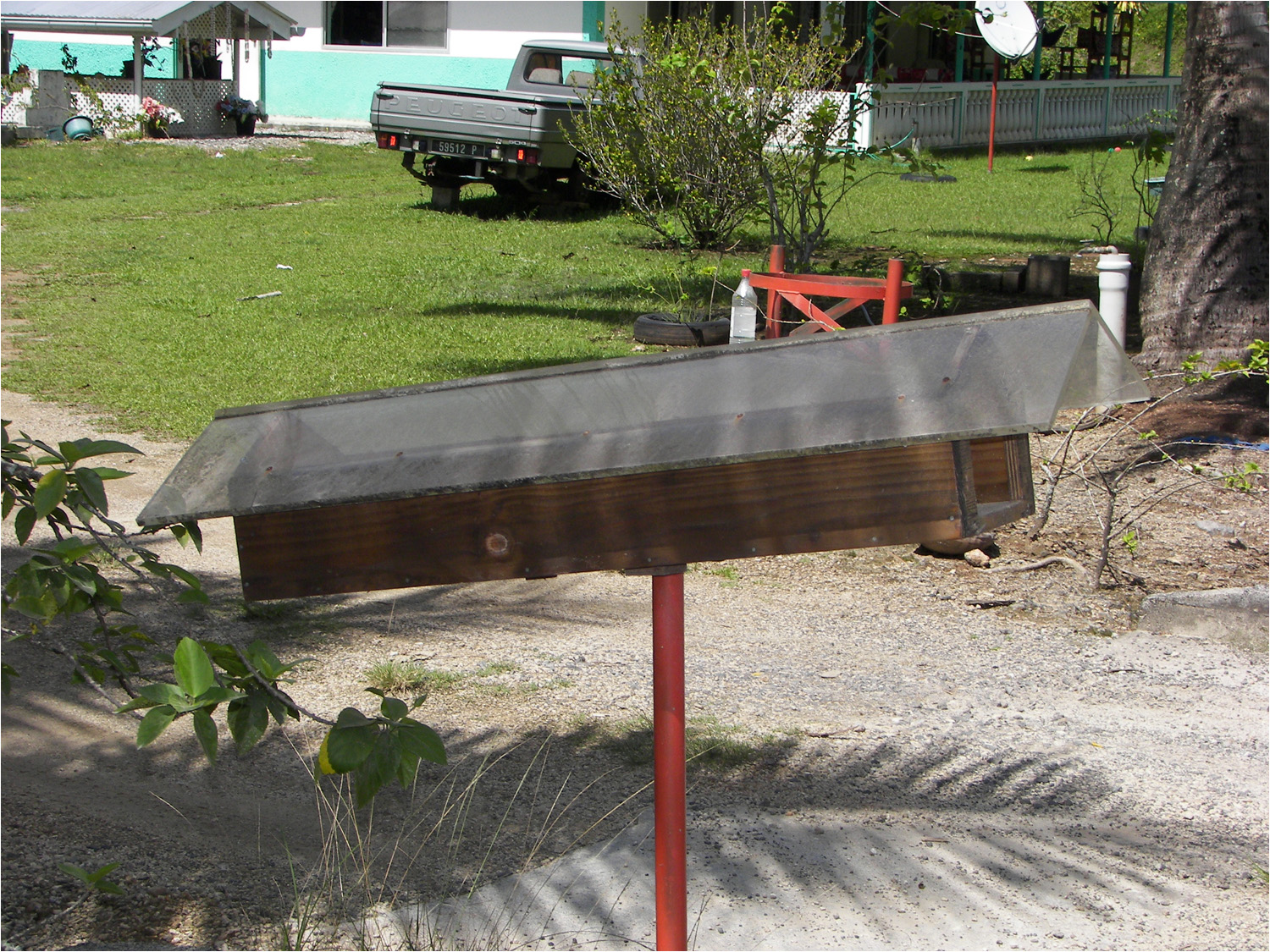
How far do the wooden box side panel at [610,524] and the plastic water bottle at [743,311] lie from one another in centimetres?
592

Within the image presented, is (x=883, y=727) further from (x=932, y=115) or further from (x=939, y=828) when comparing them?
(x=932, y=115)

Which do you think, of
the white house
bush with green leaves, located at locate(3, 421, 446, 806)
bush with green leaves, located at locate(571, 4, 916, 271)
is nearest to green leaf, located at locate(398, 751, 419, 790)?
bush with green leaves, located at locate(3, 421, 446, 806)

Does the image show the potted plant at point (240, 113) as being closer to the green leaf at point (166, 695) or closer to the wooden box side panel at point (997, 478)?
the green leaf at point (166, 695)

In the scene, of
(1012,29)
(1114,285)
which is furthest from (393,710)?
(1012,29)

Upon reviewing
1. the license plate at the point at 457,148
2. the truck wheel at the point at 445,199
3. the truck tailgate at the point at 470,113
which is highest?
the truck tailgate at the point at 470,113

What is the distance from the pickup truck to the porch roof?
10.5m

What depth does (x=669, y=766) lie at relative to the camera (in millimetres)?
1747

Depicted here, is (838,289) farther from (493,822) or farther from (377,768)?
(377,768)

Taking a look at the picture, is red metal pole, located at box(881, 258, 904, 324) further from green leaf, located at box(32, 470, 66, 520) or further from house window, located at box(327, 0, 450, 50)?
house window, located at box(327, 0, 450, 50)

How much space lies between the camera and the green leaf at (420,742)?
1.57m

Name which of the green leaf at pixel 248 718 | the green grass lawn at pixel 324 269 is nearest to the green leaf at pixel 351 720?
the green leaf at pixel 248 718

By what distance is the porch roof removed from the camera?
76.8 ft

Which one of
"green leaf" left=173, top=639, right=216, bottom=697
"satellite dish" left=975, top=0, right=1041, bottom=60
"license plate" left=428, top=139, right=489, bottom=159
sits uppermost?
"satellite dish" left=975, top=0, right=1041, bottom=60

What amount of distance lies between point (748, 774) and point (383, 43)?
24.9 m
